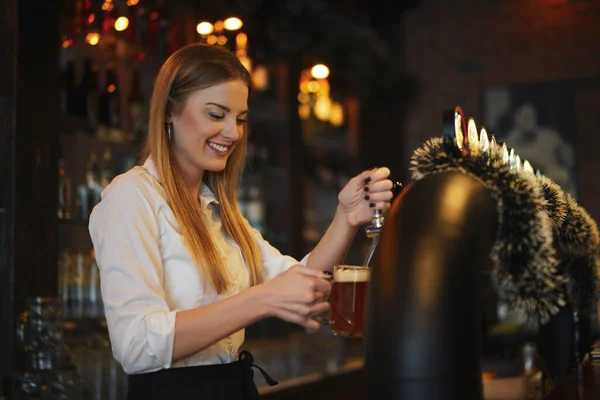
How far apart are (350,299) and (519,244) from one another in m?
0.32

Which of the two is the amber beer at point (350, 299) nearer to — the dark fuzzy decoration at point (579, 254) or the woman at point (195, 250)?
the woman at point (195, 250)

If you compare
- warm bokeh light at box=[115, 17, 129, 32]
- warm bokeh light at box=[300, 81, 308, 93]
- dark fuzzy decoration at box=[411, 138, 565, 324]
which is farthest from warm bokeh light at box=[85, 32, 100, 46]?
dark fuzzy decoration at box=[411, 138, 565, 324]

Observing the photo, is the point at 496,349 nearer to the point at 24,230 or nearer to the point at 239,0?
the point at 24,230

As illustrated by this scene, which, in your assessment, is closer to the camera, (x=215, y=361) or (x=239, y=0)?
(x=215, y=361)

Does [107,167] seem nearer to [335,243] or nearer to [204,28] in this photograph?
[204,28]

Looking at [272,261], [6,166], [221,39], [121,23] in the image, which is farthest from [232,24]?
[272,261]

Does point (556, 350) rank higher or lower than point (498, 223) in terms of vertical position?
lower

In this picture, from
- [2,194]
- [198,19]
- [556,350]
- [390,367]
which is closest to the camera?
[390,367]

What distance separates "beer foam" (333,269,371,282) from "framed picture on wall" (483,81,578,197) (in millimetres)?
4021

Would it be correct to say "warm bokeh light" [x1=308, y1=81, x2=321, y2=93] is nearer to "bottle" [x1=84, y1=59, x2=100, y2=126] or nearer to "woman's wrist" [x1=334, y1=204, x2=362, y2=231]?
"bottle" [x1=84, y1=59, x2=100, y2=126]

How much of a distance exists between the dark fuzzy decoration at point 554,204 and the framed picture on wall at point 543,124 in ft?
12.4

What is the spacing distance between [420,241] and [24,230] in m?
1.86

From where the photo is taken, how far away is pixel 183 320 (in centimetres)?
135

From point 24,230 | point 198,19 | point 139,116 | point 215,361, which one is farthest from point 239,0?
point 215,361
